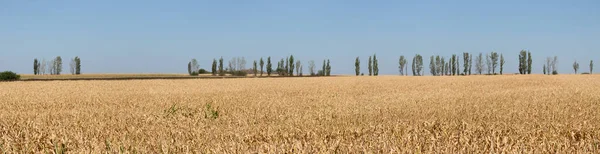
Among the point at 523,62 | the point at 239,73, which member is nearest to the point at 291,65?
the point at 239,73

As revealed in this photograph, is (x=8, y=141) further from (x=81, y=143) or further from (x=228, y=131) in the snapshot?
(x=228, y=131)

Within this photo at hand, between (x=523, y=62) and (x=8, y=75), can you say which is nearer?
(x=8, y=75)

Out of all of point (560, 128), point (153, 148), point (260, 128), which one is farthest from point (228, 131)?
point (560, 128)

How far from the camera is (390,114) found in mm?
7391

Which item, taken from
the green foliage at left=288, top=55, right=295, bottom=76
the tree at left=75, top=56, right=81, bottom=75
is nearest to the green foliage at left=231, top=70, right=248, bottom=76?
the green foliage at left=288, top=55, right=295, bottom=76

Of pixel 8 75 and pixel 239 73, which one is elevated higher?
pixel 239 73

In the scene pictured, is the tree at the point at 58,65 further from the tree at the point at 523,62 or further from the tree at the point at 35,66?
the tree at the point at 523,62

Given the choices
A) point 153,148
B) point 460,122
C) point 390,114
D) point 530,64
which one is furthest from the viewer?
point 530,64

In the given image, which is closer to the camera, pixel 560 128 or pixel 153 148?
pixel 153 148

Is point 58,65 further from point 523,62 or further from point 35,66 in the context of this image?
point 523,62

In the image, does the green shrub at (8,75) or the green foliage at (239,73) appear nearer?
the green shrub at (8,75)

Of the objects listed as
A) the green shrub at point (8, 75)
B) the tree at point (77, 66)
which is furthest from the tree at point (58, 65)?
the green shrub at point (8, 75)

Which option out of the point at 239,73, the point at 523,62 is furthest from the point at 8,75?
the point at 523,62

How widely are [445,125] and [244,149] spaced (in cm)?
288
